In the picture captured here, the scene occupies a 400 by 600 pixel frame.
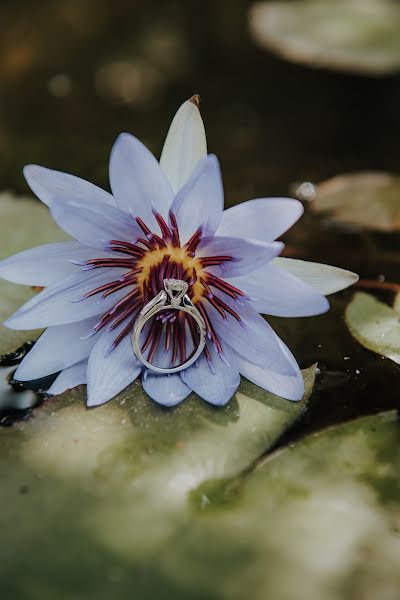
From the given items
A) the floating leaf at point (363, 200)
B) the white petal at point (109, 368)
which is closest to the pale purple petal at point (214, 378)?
the white petal at point (109, 368)

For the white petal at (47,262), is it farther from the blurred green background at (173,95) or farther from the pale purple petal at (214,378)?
the blurred green background at (173,95)

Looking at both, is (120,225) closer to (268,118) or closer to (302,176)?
(302,176)

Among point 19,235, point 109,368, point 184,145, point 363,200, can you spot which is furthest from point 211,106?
point 109,368

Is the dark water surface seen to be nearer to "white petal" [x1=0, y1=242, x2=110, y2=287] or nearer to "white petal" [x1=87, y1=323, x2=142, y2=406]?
"white petal" [x1=87, y1=323, x2=142, y2=406]

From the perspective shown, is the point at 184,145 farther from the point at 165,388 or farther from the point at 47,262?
the point at 165,388

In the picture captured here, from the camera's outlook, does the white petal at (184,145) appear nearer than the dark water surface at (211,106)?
Yes

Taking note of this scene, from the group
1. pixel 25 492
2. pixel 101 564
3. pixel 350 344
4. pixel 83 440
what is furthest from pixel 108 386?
pixel 350 344

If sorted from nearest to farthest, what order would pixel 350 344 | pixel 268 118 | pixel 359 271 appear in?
pixel 350 344
pixel 359 271
pixel 268 118
